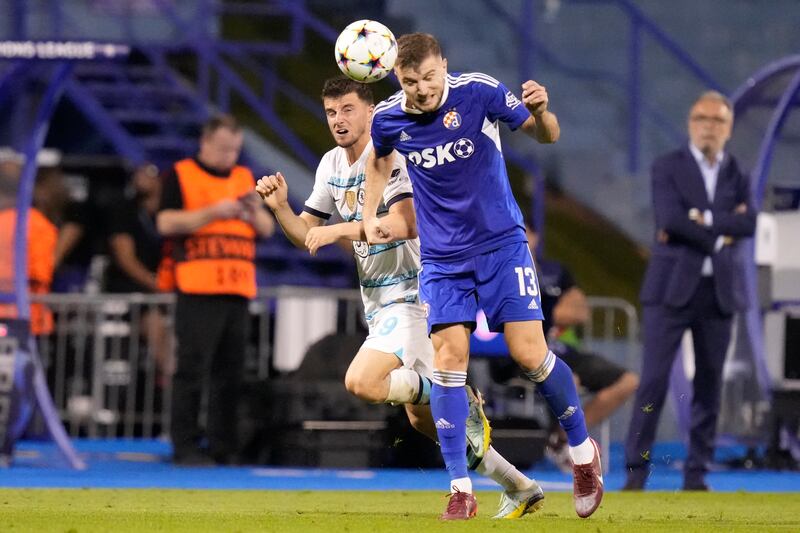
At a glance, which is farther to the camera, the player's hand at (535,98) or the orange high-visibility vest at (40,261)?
the orange high-visibility vest at (40,261)

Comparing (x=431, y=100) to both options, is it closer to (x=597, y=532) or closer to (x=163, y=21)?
(x=597, y=532)

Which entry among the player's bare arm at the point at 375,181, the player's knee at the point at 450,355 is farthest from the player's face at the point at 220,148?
the player's knee at the point at 450,355

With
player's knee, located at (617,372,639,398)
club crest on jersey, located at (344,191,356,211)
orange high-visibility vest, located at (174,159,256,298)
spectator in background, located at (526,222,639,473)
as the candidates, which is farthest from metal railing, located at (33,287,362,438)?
club crest on jersey, located at (344,191,356,211)

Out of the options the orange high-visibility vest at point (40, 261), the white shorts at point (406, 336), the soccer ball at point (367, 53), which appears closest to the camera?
the soccer ball at point (367, 53)

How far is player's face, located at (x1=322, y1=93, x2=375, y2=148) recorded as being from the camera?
870cm

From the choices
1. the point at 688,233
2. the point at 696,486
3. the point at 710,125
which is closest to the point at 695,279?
the point at 688,233

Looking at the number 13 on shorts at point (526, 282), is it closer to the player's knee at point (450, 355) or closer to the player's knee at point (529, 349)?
the player's knee at point (529, 349)

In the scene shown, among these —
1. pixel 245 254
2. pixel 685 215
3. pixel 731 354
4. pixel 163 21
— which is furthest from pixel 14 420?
pixel 163 21

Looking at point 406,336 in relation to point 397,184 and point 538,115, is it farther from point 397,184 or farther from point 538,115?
point 538,115

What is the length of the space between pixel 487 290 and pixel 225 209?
4952 mm

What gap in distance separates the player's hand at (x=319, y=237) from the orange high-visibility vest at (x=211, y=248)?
4.65 metres

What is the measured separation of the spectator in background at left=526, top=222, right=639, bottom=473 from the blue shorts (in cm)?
499

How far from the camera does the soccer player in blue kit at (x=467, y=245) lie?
7855 mm

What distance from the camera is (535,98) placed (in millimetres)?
7590
